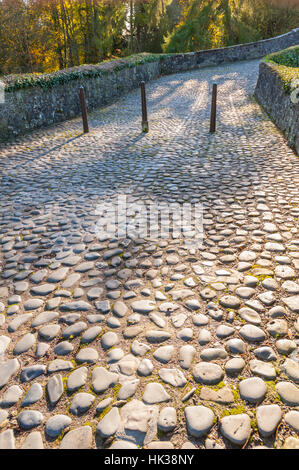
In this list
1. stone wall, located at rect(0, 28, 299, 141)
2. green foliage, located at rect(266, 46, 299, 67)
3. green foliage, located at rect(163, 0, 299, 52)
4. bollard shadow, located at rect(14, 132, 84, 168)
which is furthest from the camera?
green foliage, located at rect(163, 0, 299, 52)

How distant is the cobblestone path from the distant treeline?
69.5 ft

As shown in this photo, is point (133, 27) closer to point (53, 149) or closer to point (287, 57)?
point (287, 57)

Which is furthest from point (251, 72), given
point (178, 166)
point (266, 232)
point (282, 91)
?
point (266, 232)

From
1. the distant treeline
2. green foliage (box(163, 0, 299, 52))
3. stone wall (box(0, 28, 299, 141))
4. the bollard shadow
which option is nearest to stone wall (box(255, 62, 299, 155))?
the bollard shadow

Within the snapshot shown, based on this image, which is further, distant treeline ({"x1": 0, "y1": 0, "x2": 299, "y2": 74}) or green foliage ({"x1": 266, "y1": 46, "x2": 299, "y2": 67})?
distant treeline ({"x1": 0, "y1": 0, "x2": 299, "y2": 74})

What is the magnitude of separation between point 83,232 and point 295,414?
10.1ft

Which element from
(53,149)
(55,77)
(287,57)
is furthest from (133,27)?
(53,149)

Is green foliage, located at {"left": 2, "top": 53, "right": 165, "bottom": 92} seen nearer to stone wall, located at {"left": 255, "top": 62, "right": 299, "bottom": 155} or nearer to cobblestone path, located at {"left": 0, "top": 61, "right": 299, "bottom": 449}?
cobblestone path, located at {"left": 0, "top": 61, "right": 299, "bottom": 449}

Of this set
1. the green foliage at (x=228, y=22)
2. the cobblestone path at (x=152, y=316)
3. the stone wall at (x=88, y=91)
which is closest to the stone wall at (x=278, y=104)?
the cobblestone path at (x=152, y=316)

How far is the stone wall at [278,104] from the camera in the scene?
7.17 meters

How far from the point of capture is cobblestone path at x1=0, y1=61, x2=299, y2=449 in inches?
72.7

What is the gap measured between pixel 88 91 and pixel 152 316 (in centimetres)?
1252

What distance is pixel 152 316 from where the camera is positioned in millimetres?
2668

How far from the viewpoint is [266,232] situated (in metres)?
3.86
